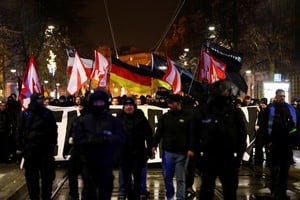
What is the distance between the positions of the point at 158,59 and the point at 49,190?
739 centimetres

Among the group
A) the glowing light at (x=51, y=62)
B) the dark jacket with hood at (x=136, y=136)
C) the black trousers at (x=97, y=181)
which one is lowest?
the black trousers at (x=97, y=181)

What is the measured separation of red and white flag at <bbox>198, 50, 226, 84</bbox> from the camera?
15.0 meters

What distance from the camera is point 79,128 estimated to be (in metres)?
7.09

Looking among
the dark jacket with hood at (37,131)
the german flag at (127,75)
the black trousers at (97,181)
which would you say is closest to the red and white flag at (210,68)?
the german flag at (127,75)

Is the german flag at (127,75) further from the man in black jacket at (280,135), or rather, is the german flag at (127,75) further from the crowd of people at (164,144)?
the man in black jacket at (280,135)

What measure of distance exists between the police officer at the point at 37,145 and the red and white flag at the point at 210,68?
254 inches

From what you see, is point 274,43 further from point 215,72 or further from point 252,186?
point 252,186

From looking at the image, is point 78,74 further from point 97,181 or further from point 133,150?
point 97,181

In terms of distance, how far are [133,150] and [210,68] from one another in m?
5.96

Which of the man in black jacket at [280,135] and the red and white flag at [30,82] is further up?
the red and white flag at [30,82]

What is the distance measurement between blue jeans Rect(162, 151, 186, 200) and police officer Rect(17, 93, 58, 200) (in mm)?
1910

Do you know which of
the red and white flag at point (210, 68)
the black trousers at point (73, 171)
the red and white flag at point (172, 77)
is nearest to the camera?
the black trousers at point (73, 171)

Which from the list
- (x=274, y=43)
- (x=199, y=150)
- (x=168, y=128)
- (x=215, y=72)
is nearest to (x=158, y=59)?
(x=215, y=72)

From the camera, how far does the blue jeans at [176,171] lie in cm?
934
